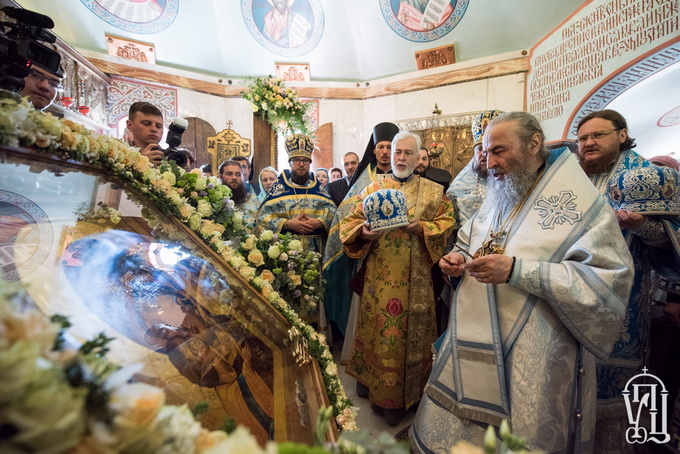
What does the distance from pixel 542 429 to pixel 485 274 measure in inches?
29.9

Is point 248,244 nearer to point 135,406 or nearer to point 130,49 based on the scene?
point 135,406

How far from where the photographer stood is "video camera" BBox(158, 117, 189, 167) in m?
2.27

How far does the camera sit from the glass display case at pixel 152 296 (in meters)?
0.82

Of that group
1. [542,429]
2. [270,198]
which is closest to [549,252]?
[542,429]

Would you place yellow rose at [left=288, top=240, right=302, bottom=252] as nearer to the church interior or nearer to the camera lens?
the church interior

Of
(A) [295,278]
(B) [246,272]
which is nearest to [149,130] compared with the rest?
(A) [295,278]

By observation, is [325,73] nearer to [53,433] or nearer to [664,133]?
[664,133]

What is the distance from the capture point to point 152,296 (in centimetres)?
107

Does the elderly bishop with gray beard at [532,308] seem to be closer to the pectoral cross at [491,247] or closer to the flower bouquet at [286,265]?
the pectoral cross at [491,247]

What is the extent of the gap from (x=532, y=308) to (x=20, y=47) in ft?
7.95

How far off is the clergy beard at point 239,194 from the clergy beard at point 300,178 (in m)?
0.82

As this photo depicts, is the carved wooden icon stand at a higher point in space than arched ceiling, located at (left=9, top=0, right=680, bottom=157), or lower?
lower

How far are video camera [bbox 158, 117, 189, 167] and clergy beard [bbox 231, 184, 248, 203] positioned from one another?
154 cm

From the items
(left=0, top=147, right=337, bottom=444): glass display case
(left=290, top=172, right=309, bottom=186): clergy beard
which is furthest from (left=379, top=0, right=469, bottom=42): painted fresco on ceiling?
(left=0, top=147, right=337, bottom=444): glass display case
